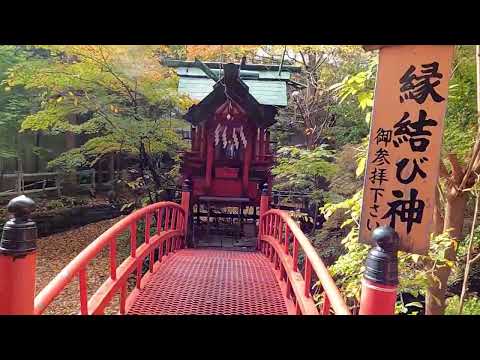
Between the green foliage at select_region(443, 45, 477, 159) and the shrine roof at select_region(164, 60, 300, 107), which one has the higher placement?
the shrine roof at select_region(164, 60, 300, 107)

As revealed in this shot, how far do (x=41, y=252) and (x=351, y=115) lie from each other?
9.22 m

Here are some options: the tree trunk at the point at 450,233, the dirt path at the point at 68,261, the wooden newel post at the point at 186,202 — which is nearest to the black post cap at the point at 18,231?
the tree trunk at the point at 450,233

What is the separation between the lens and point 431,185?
215 centimetres

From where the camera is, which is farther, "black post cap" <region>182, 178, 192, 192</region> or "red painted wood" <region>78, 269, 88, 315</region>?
"black post cap" <region>182, 178, 192, 192</region>

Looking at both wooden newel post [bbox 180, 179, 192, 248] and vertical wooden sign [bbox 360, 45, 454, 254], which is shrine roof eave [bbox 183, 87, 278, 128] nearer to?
wooden newel post [bbox 180, 179, 192, 248]

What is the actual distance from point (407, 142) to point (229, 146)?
6.70m

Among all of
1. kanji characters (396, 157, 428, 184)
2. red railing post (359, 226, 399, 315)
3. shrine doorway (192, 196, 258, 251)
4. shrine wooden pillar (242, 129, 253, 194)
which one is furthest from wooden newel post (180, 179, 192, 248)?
red railing post (359, 226, 399, 315)

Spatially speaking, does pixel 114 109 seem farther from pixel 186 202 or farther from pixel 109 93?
pixel 186 202

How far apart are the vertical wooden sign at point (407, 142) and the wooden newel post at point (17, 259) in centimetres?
179

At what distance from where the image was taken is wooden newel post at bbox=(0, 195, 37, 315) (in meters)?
1.58

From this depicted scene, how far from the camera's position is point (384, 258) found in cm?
165

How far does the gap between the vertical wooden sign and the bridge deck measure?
1869 millimetres
